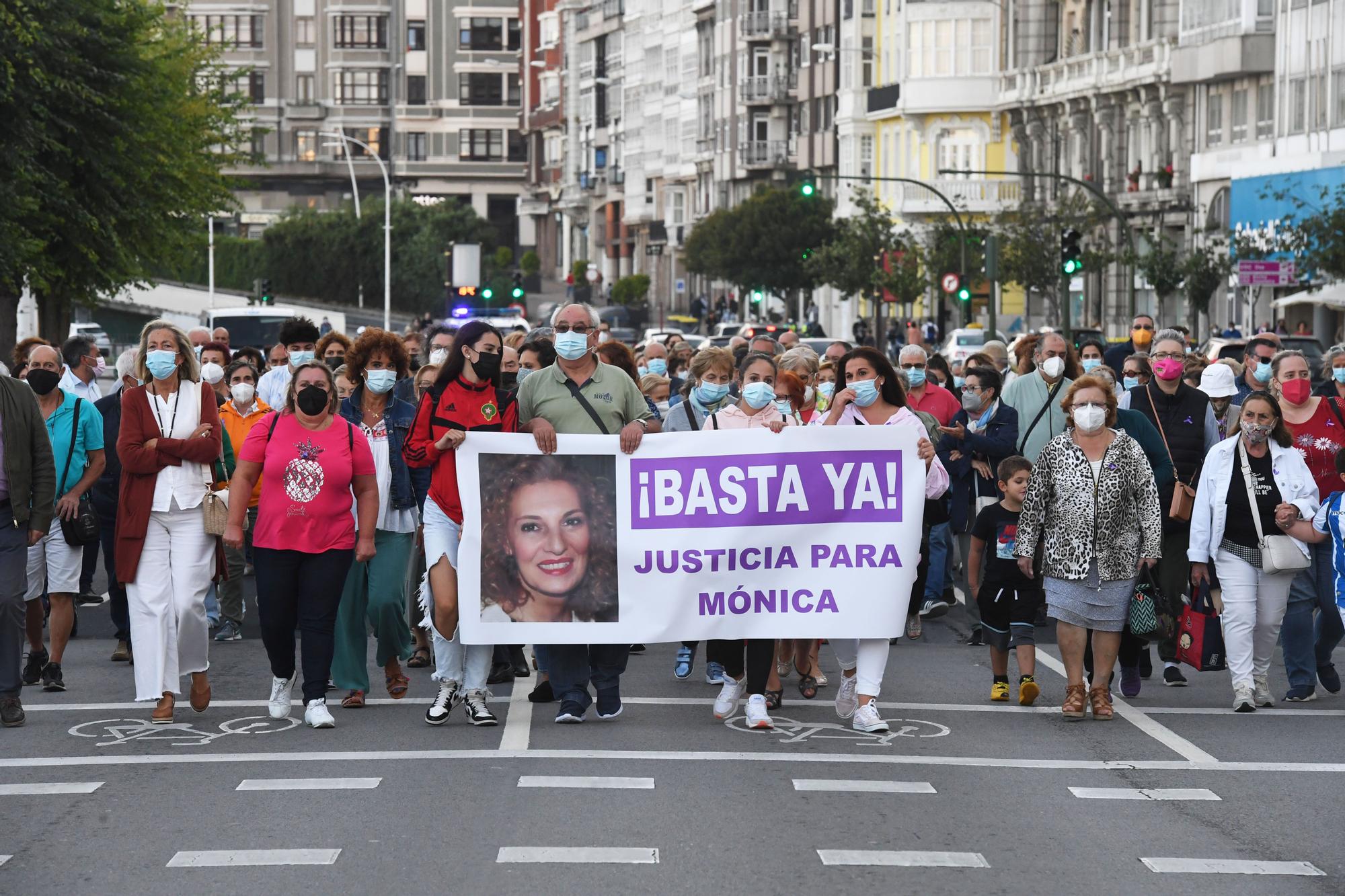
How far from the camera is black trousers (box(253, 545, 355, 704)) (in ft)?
38.1

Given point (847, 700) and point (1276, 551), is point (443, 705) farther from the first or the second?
point (1276, 551)

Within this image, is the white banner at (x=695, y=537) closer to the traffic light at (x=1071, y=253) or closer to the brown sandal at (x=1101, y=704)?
the brown sandal at (x=1101, y=704)

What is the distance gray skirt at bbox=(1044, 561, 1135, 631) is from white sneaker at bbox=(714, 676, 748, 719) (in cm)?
165

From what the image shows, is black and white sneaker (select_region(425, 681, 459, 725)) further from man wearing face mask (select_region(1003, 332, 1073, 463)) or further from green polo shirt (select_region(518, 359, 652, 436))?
man wearing face mask (select_region(1003, 332, 1073, 463))

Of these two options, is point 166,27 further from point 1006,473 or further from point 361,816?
point 361,816

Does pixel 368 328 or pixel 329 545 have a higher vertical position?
pixel 368 328

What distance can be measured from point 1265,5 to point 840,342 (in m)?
39.8

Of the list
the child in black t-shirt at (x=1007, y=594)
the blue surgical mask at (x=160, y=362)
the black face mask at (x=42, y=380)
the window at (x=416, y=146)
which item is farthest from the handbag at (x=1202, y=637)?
the window at (x=416, y=146)

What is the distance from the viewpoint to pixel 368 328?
13.5 meters

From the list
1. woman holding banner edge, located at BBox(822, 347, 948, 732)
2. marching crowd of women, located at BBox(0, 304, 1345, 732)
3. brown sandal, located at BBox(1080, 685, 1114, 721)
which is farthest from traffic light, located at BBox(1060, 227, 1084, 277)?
brown sandal, located at BBox(1080, 685, 1114, 721)

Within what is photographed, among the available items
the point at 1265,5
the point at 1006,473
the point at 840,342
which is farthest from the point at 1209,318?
the point at 1006,473

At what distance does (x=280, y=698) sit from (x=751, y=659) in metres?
2.34

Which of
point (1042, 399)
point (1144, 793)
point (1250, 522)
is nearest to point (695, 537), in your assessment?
point (1144, 793)

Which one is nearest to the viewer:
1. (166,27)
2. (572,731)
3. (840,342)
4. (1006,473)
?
(572,731)
